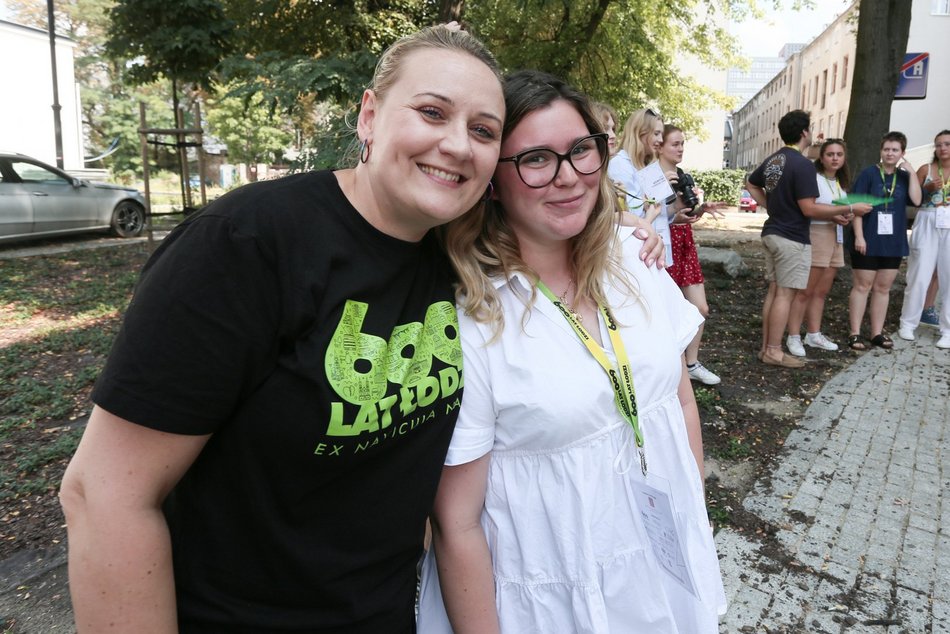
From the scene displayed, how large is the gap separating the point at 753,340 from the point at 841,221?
147 centimetres

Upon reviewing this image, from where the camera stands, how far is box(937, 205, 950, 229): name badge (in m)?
6.84

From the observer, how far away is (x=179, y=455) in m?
1.12

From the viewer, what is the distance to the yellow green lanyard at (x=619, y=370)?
1604 millimetres

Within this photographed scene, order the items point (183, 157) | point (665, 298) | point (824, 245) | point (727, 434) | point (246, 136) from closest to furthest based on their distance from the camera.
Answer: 1. point (665, 298)
2. point (727, 434)
3. point (824, 245)
4. point (183, 157)
5. point (246, 136)

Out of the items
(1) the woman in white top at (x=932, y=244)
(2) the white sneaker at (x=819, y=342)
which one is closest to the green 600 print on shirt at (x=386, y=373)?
(2) the white sneaker at (x=819, y=342)

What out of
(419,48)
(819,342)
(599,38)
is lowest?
(819,342)

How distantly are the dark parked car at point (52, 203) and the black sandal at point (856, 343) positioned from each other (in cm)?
1250

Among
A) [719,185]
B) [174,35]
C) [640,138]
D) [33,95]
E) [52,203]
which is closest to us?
[640,138]

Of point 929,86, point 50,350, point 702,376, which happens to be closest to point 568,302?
point 702,376

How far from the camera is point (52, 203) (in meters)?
11.5

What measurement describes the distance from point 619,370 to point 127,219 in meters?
14.1

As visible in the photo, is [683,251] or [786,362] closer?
[683,251]

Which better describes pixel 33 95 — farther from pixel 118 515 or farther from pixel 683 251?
pixel 118 515

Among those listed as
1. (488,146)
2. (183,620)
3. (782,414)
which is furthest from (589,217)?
(782,414)
